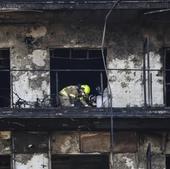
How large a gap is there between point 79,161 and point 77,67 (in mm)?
2271

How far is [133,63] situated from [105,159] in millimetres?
2390

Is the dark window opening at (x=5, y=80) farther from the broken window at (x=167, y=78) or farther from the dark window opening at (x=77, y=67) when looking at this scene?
the broken window at (x=167, y=78)

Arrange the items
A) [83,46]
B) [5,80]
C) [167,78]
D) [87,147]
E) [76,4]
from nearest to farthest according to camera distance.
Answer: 1. [76,4]
2. [87,147]
3. [83,46]
4. [5,80]
5. [167,78]

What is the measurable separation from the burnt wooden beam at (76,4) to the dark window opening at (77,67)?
1622 mm

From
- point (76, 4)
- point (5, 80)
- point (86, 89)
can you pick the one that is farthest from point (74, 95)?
point (76, 4)

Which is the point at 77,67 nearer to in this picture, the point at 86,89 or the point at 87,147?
the point at 86,89

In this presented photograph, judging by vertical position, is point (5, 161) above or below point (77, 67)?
below

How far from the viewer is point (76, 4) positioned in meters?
16.9

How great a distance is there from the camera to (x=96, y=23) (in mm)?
18188

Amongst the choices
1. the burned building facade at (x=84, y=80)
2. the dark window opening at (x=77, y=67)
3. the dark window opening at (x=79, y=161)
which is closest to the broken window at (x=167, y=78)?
the burned building facade at (x=84, y=80)

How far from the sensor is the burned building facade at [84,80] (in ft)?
57.8

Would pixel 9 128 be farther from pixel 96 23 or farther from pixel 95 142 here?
pixel 96 23

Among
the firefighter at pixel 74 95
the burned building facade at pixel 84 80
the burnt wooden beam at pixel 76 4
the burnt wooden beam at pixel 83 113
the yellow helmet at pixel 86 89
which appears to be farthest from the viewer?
the yellow helmet at pixel 86 89

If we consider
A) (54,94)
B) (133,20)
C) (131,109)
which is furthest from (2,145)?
(133,20)
